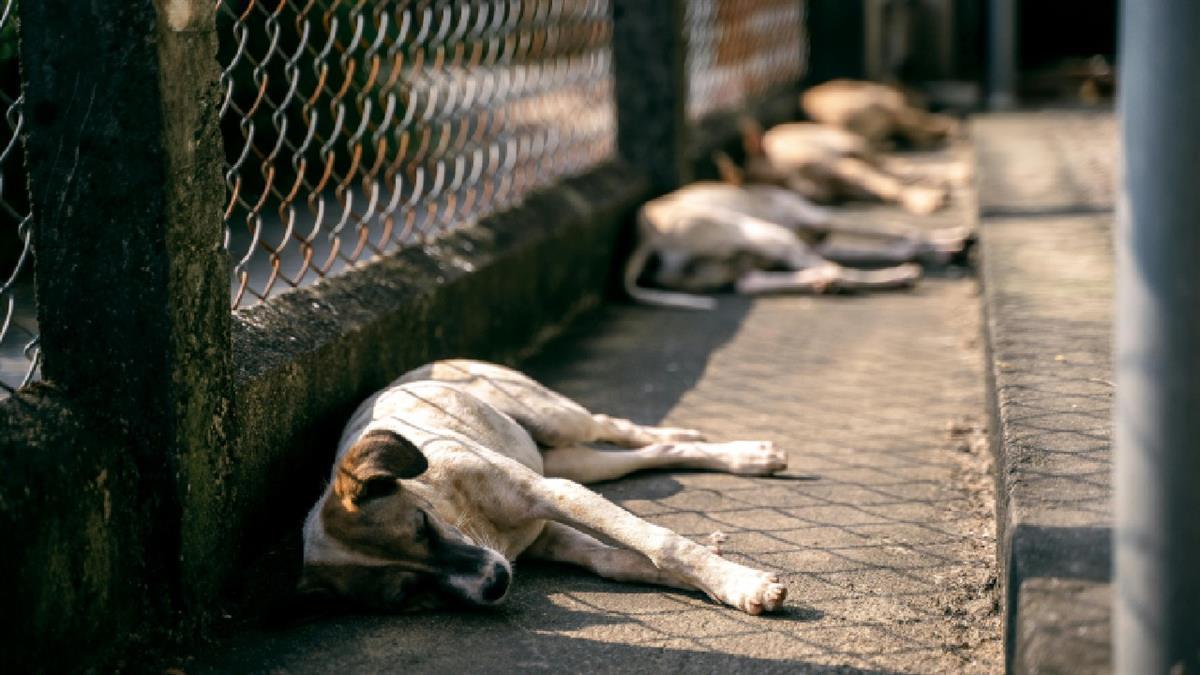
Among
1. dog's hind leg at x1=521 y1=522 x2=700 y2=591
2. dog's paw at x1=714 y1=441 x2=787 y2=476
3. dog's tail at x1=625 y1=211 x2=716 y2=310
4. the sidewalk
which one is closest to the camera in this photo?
the sidewalk

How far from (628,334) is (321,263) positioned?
1.45 m

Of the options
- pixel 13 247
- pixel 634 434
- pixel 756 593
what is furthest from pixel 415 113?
pixel 756 593

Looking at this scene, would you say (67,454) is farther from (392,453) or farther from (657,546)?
(657,546)

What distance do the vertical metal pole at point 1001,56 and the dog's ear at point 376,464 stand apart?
980 cm

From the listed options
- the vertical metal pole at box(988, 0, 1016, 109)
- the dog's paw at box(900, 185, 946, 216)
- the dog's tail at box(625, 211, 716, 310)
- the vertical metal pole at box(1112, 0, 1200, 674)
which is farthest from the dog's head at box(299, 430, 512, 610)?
the vertical metal pole at box(988, 0, 1016, 109)

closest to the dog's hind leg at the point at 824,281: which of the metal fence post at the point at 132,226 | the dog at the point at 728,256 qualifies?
the dog at the point at 728,256

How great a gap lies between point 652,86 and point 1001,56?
546 centimetres

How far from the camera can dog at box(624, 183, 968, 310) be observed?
283 inches

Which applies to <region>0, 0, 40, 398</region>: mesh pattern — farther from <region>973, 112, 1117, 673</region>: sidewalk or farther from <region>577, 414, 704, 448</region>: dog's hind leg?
<region>973, 112, 1117, 673</region>: sidewalk

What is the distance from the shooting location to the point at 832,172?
9445mm

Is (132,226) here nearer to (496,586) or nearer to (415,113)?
(496,586)

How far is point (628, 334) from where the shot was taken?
6.43 metres

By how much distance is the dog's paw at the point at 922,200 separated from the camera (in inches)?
354

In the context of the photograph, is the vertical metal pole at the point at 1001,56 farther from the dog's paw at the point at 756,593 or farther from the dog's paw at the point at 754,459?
the dog's paw at the point at 756,593
